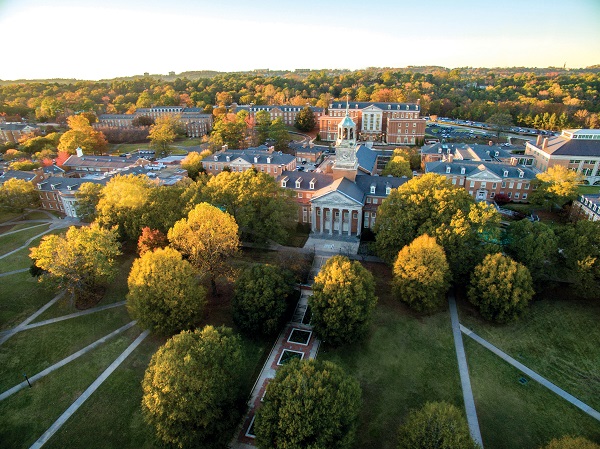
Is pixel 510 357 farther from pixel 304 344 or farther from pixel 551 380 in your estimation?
pixel 304 344

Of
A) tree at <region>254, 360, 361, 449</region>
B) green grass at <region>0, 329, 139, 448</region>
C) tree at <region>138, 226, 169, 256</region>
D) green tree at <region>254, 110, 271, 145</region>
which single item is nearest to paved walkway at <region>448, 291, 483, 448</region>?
tree at <region>254, 360, 361, 449</region>

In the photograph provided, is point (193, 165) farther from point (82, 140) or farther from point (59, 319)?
point (59, 319)

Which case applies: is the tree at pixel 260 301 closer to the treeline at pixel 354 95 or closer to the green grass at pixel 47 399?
the green grass at pixel 47 399

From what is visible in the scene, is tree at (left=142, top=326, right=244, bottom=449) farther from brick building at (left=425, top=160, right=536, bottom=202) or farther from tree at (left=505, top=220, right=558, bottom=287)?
brick building at (left=425, top=160, right=536, bottom=202)

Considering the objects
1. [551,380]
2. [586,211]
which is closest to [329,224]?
[551,380]

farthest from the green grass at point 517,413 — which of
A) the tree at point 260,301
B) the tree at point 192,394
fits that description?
the tree at point 192,394

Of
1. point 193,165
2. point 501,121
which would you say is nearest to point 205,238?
point 193,165
